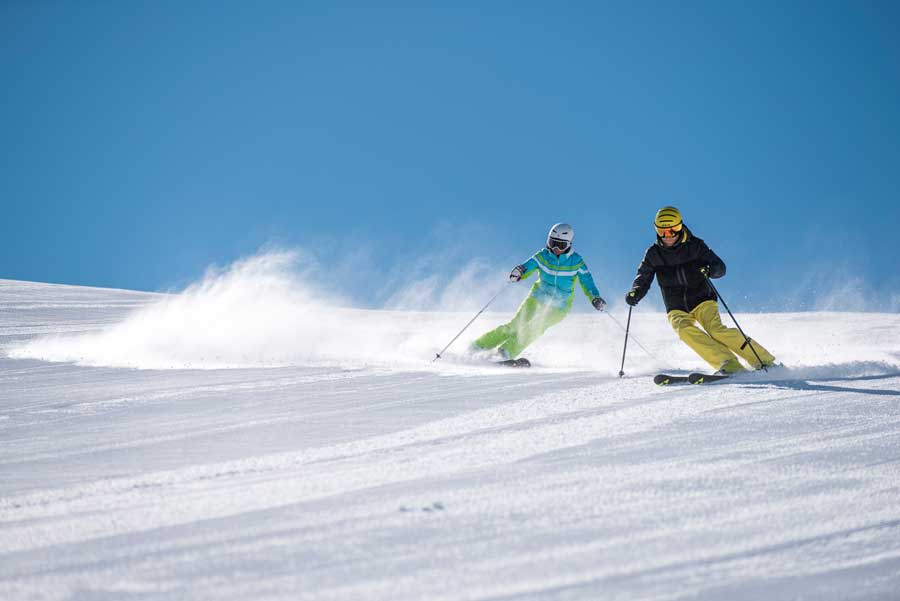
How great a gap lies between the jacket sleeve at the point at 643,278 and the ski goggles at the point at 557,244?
1245mm

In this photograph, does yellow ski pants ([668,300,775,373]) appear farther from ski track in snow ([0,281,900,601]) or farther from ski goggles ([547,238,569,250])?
ski goggles ([547,238,569,250])

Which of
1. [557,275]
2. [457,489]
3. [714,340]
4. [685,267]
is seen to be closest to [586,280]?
[557,275]

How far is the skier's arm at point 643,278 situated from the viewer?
7137 mm

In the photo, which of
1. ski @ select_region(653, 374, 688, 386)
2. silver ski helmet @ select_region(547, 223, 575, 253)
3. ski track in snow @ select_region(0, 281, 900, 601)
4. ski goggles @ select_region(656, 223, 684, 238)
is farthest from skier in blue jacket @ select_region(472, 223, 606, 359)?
ski @ select_region(653, 374, 688, 386)

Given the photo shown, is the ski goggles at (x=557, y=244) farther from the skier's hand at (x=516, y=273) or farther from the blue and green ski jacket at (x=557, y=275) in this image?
the skier's hand at (x=516, y=273)

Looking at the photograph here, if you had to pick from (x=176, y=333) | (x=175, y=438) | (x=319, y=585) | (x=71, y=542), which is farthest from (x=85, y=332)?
(x=319, y=585)

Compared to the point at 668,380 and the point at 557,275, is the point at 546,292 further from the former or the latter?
the point at 668,380

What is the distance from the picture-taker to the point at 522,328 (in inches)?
327

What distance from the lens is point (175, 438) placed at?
4.23m

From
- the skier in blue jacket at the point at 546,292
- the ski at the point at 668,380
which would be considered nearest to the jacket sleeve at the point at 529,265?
the skier in blue jacket at the point at 546,292

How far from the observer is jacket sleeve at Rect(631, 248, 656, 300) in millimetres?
7141

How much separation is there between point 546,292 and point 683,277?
1758 millimetres

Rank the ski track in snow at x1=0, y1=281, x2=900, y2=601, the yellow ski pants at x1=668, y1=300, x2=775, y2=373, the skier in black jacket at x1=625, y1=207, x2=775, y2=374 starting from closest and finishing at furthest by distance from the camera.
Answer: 1. the ski track in snow at x1=0, y1=281, x2=900, y2=601
2. the yellow ski pants at x1=668, y1=300, x2=775, y2=373
3. the skier in black jacket at x1=625, y1=207, x2=775, y2=374

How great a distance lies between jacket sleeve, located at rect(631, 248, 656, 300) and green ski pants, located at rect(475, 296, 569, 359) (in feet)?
4.26
